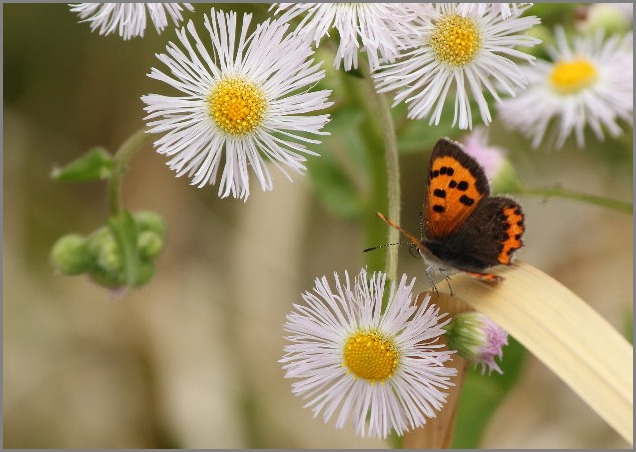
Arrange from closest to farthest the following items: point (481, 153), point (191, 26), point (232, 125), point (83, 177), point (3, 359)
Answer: point (191, 26), point (232, 125), point (83, 177), point (481, 153), point (3, 359)

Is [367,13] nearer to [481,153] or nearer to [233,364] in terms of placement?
[481,153]

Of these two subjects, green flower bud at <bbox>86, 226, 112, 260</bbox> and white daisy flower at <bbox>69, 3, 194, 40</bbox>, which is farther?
green flower bud at <bbox>86, 226, 112, 260</bbox>

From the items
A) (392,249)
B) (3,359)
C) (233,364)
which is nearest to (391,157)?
(392,249)

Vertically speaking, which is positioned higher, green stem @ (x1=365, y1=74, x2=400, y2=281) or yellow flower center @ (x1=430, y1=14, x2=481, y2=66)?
yellow flower center @ (x1=430, y1=14, x2=481, y2=66)

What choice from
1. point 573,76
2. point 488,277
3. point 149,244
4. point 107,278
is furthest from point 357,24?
point 573,76

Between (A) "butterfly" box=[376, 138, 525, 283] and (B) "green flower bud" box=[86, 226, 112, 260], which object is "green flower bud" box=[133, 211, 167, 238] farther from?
(A) "butterfly" box=[376, 138, 525, 283]

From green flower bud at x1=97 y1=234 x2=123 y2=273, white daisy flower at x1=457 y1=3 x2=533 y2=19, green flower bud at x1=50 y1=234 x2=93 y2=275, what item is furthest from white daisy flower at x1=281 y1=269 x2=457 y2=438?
green flower bud at x1=50 y1=234 x2=93 y2=275

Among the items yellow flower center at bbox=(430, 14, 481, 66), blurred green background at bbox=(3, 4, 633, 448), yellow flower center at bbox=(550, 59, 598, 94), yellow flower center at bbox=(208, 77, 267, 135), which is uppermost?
yellow flower center at bbox=(430, 14, 481, 66)

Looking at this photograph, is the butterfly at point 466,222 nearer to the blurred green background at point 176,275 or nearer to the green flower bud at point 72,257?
the green flower bud at point 72,257
